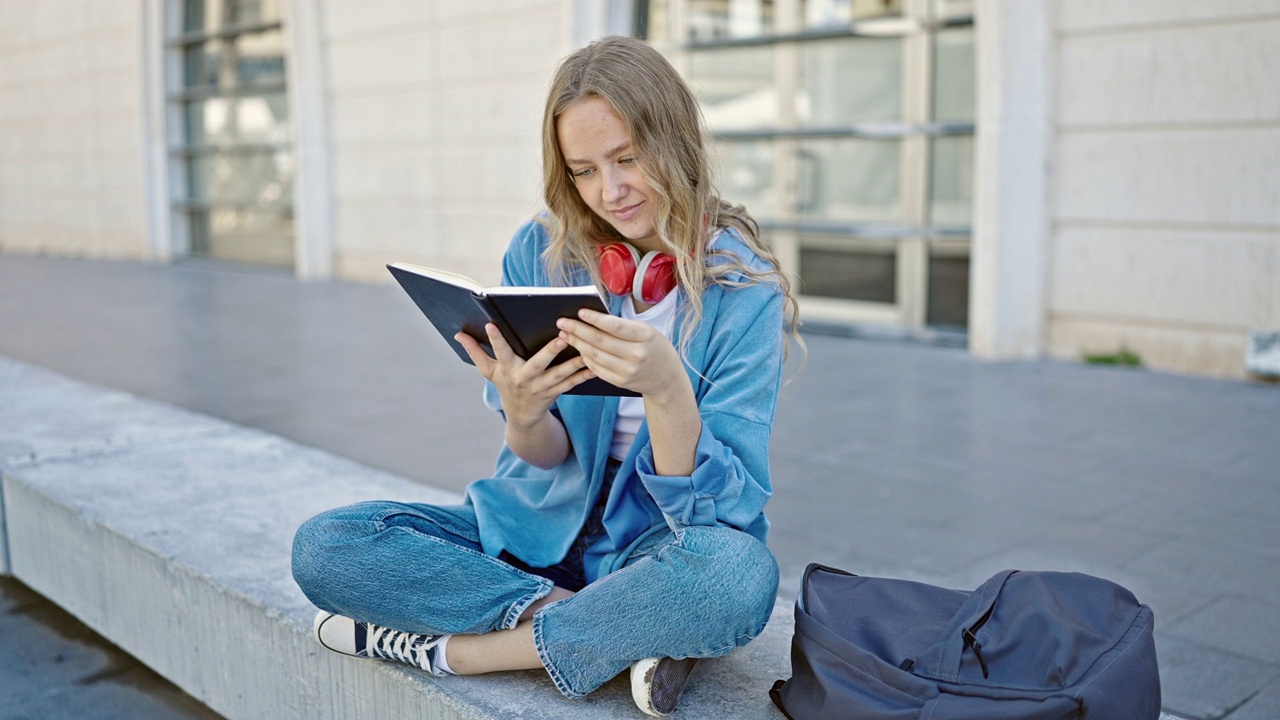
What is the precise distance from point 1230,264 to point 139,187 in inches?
516

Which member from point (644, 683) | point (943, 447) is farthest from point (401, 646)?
point (943, 447)

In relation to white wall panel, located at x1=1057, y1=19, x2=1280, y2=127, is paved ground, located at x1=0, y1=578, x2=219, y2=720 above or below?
below

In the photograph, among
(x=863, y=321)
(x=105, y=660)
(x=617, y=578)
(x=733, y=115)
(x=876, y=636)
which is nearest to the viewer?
(x=876, y=636)

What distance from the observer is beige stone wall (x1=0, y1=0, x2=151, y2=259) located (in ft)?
50.8

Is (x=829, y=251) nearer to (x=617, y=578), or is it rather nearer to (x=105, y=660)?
(x=105, y=660)

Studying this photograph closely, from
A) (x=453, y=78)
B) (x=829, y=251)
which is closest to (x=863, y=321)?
(x=829, y=251)

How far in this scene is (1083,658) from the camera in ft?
5.92

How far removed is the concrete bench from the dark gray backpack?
232mm

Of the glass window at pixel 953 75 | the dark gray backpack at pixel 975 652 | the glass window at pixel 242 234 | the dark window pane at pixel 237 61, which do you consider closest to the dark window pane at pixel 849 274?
the glass window at pixel 953 75

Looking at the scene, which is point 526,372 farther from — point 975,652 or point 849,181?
point 849,181

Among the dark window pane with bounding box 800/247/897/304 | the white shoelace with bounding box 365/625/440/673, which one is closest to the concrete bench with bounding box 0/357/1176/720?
Answer: the white shoelace with bounding box 365/625/440/673

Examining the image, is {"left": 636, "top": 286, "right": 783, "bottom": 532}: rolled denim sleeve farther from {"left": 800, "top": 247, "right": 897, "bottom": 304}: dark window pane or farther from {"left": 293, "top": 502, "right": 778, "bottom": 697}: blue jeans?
{"left": 800, "top": 247, "right": 897, "bottom": 304}: dark window pane

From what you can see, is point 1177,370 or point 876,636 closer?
point 876,636

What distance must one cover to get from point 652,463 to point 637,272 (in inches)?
14.6
